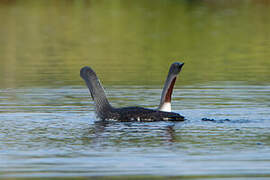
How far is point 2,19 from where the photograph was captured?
137ft

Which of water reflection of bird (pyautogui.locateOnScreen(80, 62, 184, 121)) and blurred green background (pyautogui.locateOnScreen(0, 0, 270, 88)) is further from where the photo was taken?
blurred green background (pyautogui.locateOnScreen(0, 0, 270, 88))

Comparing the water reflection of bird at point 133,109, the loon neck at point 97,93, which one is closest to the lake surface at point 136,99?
the water reflection of bird at point 133,109

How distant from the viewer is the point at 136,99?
15.5 m

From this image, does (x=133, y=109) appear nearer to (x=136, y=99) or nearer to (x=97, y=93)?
(x=97, y=93)

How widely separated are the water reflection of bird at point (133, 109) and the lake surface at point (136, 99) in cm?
17

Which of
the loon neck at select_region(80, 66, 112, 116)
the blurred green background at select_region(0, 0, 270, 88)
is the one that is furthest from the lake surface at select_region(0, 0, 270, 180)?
the loon neck at select_region(80, 66, 112, 116)

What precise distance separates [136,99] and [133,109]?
9.42 feet

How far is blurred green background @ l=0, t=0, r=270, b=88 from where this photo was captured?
2008 cm

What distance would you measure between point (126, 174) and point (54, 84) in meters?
9.29

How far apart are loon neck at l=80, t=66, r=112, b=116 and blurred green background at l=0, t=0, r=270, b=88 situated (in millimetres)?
4413

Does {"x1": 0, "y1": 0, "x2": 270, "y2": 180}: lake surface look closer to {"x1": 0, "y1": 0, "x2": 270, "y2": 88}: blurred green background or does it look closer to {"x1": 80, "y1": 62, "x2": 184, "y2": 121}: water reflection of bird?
{"x1": 0, "y1": 0, "x2": 270, "y2": 88}: blurred green background

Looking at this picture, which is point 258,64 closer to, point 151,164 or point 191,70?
point 191,70

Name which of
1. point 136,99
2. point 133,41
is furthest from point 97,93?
point 133,41

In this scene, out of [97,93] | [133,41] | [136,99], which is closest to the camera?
[97,93]
